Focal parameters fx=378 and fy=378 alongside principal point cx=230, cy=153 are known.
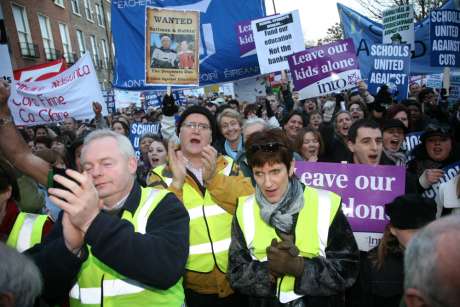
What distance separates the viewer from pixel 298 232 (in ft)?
6.73

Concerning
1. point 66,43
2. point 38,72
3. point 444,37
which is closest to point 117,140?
point 38,72

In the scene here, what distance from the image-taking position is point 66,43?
2823cm

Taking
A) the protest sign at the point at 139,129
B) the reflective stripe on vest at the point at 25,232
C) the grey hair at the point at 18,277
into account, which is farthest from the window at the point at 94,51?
the grey hair at the point at 18,277

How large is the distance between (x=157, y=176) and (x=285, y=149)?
3.35 ft

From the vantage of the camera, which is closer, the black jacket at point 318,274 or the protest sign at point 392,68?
the black jacket at point 318,274

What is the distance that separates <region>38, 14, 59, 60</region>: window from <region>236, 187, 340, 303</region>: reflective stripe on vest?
87.7 ft

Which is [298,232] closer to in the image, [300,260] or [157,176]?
[300,260]

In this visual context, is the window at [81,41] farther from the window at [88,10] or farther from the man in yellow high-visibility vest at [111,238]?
the man in yellow high-visibility vest at [111,238]

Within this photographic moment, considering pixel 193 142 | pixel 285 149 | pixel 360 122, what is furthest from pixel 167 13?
pixel 285 149

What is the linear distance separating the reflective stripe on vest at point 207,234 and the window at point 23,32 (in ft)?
77.9

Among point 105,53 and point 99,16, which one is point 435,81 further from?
point 99,16

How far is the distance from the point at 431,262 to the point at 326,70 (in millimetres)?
5598

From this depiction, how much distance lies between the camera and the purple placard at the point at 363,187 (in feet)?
9.46

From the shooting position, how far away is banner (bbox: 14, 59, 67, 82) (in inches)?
279
